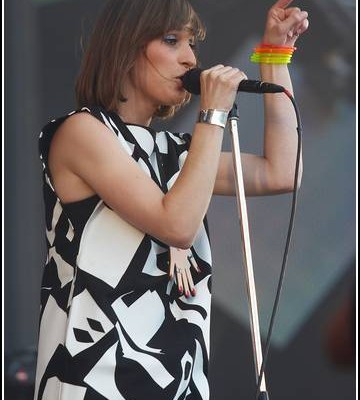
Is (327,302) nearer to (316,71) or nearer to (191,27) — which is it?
(316,71)

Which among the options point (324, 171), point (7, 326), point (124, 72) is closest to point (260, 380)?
point (124, 72)

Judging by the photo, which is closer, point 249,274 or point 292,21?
point 249,274

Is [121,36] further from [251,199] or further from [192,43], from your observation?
[251,199]

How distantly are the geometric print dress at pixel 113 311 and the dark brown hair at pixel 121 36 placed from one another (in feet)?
0.22

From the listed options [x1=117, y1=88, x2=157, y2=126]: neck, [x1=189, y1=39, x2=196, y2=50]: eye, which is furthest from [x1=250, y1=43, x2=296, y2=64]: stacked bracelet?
[x1=117, y1=88, x2=157, y2=126]: neck

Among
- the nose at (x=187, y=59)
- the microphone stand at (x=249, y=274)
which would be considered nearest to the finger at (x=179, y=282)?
the microphone stand at (x=249, y=274)

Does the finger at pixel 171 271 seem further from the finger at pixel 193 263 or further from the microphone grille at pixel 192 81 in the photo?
the microphone grille at pixel 192 81

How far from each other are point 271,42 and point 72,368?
872 mm

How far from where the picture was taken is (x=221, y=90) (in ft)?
6.53

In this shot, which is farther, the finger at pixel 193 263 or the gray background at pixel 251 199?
the gray background at pixel 251 199

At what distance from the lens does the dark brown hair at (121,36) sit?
2.14 metres

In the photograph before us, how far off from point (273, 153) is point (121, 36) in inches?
18.5

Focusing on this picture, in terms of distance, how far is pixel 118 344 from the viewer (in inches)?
77.1

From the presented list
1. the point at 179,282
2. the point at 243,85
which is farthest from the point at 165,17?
the point at 179,282
